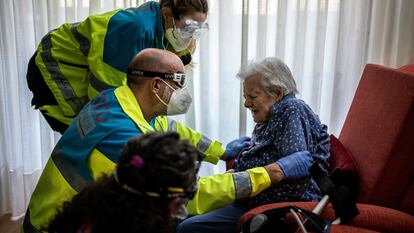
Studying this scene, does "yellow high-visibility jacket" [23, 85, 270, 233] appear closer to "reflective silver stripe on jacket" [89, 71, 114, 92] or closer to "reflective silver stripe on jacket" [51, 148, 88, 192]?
"reflective silver stripe on jacket" [51, 148, 88, 192]

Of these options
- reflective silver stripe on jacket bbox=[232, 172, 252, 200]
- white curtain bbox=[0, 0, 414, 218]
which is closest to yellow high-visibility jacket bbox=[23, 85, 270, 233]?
reflective silver stripe on jacket bbox=[232, 172, 252, 200]

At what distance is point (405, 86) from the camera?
153cm

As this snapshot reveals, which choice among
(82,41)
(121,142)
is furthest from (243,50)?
(121,142)

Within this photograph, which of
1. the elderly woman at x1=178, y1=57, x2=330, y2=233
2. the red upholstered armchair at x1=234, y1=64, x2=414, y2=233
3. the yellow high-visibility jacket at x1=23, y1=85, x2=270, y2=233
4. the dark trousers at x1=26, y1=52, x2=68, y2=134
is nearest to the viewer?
the yellow high-visibility jacket at x1=23, y1=85, x2=270, y2=233

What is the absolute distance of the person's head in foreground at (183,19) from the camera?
175 centimetres

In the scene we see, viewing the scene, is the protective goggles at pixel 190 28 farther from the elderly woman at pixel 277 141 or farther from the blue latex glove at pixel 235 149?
the blue latex glove at pixel 235 149

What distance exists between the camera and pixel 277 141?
1.67 m

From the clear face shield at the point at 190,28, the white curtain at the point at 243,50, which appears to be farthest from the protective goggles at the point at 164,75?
the white curtain at the point at 243,50

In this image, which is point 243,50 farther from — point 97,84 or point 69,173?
point 69,173

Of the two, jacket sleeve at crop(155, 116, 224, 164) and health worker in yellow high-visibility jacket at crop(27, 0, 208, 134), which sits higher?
health worker in yellow high-visibility jacket at crop(27, 0, 208, 134)

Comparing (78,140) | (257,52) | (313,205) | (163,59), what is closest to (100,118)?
(78,140)

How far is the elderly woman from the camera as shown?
1.60 m

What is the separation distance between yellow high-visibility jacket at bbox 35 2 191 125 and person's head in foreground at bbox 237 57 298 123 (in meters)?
0.39

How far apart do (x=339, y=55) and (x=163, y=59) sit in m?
1.13
